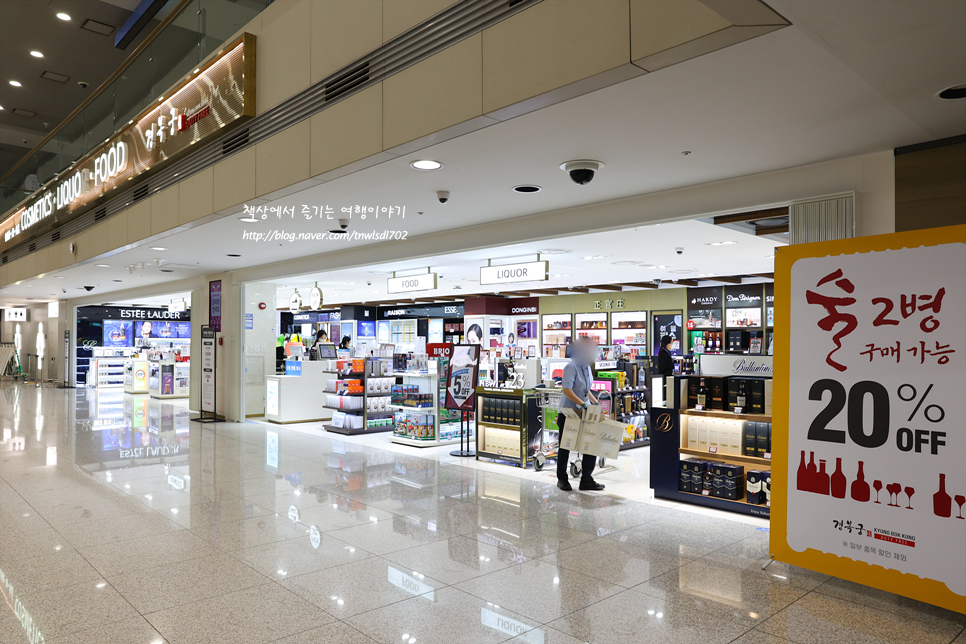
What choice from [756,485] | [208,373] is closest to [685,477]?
[756,485]

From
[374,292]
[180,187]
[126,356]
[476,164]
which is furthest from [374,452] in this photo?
[126,356]

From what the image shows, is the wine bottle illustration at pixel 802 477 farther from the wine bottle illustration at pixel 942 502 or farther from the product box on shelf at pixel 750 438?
the product box on shelf at pixel 750 438

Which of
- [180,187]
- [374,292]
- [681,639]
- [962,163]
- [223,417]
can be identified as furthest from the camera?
[374,292]

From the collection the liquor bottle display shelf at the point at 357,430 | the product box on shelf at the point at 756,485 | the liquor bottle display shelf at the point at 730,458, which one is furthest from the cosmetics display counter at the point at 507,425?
the liquor bottle display shelf at the point at 357,430

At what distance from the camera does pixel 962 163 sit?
3.90 meters

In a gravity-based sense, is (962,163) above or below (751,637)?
above

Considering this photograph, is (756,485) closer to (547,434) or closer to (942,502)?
(942,502)

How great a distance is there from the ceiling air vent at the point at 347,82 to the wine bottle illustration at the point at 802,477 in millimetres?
4147

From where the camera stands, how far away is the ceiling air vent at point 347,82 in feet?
15.8

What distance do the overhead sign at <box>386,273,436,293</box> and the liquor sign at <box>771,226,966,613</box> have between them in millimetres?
7280

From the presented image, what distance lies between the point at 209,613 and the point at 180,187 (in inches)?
223

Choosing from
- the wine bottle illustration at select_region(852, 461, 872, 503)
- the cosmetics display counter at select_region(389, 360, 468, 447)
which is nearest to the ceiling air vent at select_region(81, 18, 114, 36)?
the cosmetics display counter at select_region(389, 360, 468, 447)

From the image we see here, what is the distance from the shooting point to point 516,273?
9172 mm

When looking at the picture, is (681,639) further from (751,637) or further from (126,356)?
(126,356)
